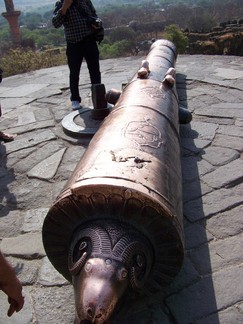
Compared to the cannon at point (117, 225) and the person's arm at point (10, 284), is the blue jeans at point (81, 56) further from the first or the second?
the person's arm at point (10, 284)

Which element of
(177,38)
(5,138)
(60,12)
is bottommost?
(177,38)

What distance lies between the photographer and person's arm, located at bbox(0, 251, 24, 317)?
68.6 inches

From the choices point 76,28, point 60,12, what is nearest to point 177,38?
point 76,28

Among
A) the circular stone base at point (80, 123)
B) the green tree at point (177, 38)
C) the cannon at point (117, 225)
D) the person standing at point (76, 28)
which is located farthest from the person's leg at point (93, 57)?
the green tree at point (177, 38)

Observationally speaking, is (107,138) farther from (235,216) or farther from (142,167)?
(235,216)

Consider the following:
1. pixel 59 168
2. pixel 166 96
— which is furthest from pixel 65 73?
pixel 166 96

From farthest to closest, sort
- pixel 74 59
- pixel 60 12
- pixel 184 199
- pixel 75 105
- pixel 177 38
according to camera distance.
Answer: pixel 177 38, pixel 75 105, pixel 74 59, pixel 60 12, pixel 184 199

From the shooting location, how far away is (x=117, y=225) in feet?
6.69

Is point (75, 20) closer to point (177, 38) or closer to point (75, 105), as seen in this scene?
point (75, 105)

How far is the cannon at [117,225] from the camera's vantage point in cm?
186

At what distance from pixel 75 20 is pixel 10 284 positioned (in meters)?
3.96

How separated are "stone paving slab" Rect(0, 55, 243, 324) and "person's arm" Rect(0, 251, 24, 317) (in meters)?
0.56

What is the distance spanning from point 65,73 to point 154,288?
264 inches

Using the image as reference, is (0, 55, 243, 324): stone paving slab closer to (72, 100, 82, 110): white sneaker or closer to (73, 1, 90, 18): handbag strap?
(72, 100, 82, 110): white sneaker
